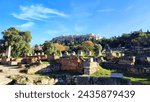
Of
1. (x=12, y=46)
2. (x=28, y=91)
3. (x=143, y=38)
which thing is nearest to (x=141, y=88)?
(x=28, y=91)

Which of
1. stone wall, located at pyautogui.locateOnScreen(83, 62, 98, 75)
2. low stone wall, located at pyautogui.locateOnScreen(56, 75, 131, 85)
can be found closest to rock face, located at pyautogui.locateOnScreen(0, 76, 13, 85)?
low stone wall, located at pyautogui.locateOnScreen(56, 75, 131, 85)

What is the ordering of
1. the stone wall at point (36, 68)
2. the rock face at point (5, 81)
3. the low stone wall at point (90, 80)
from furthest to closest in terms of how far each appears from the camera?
the stone wall at point (36, 68), the rock face at point (5, 81), the low stone wall at point (90, 80)

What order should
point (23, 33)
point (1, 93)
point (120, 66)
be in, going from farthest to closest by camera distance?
1. point (23, 33)
2. point (120, 66)
3. point (1, 93)

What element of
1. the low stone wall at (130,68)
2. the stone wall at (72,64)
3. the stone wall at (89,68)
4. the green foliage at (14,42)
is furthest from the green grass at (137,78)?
the green foliage at (14,42)

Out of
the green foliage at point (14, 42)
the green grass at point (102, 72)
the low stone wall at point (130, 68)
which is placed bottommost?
the green grass at point (102, 72)

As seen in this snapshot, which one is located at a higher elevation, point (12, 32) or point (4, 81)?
point (12, 32)

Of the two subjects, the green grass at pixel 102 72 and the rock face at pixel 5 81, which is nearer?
the rock face at pixel 5 81

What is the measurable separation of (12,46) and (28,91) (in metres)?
39.7

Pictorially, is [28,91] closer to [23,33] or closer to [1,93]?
[1,93]

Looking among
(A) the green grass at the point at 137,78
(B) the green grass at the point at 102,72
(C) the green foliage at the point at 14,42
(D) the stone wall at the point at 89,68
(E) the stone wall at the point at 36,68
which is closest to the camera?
(A) the green grass at the point at 137,78

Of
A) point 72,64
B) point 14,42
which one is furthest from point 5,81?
point 14,42

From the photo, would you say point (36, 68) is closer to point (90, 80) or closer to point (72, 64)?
point (72, 64)

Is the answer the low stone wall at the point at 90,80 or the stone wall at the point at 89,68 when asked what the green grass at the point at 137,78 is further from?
the stone wall at the point at 89,68

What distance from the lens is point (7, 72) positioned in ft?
98.1
